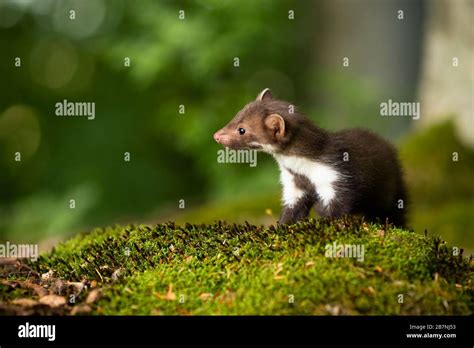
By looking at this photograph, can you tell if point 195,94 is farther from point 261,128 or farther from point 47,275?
point 47,275

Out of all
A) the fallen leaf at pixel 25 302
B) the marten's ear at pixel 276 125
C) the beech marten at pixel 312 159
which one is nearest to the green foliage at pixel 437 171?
the beech marten at pixel 312 159

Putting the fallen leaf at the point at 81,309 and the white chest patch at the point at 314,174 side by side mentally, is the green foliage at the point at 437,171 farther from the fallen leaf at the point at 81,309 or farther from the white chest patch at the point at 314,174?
the fallen leaf at the point at 81,309

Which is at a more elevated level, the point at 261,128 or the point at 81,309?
the point at 261,128

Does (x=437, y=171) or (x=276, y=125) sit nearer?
(x=276, y=125)

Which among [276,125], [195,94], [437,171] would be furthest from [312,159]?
[195,94]

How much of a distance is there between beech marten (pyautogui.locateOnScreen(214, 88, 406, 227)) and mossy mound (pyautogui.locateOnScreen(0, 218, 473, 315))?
28.3 inches

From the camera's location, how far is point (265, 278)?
4.27 meters

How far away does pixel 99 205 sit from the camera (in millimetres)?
14703

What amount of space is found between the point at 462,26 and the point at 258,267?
9.02 metres

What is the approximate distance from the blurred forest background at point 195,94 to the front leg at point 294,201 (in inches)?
162

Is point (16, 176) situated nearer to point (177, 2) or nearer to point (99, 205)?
point (99, 205)

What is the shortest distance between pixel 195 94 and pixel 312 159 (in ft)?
28.9
